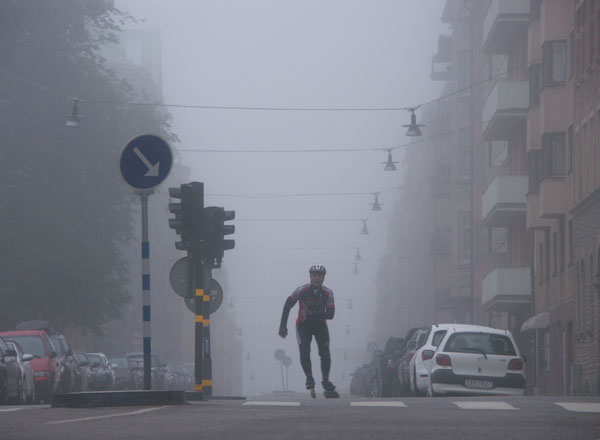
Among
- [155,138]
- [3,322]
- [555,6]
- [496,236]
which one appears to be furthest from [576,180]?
[155,138]

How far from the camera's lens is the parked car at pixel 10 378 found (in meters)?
26.8

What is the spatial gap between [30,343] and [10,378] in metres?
6.95

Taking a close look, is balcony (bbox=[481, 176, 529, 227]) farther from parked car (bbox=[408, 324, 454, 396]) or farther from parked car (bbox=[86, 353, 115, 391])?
parked car (bbox=[408, 324, 454, 396])

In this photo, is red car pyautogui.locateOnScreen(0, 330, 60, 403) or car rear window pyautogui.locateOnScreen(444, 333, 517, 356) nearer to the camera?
car rear window pyautogui.locateOnScreen(444, 333, 517, 356)

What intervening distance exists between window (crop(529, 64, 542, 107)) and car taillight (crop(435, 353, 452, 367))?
2263cm

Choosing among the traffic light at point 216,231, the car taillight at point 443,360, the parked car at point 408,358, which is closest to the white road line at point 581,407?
the traffic light at point 216,231

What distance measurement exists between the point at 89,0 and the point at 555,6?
1429 cm

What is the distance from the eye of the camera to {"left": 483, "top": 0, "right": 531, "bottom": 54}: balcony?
53906 millimetres

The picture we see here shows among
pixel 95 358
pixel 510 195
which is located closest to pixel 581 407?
pixel 95 358

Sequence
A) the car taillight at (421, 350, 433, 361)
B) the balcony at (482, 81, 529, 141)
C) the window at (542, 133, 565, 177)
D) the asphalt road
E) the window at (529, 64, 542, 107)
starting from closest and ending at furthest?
the asphalt road, the car taillight at (421, 350, 433, 361), the window at (542, 133, 565, 177), the window at (529, 64, 542, 107), the balcony at (482, 81, 529, 141)

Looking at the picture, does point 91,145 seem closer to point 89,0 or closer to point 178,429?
point 89,0

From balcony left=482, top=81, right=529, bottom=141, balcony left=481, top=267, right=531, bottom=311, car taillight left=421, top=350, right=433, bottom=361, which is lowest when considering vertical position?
car taillight left=421, top=350, right=433, bottom=361

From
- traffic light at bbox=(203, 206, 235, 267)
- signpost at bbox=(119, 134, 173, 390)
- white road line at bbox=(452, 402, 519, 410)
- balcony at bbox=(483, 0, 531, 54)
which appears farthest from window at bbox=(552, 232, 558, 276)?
white road line at bbox=(452, 402, 519, 410)

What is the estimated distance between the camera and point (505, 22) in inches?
2137
